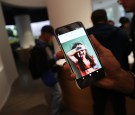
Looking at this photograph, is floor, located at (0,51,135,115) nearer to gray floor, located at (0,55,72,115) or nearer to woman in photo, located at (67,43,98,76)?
gray floor, located at (0,55,72,115)

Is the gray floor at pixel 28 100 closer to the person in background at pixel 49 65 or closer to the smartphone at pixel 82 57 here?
the person in background at pixel 49 65

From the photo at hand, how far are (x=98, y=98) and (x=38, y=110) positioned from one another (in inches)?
75.6

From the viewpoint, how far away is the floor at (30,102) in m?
3.90

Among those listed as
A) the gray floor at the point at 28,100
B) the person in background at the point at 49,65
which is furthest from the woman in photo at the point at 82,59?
the gray floor at the point at 28,100

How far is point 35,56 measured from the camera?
3172mm

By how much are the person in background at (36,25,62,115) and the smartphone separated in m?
2.04

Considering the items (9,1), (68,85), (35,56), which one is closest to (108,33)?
(35,56)

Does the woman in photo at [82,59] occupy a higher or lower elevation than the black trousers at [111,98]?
higher

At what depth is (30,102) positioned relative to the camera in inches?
189

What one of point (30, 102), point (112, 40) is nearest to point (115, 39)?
point (112, 40)

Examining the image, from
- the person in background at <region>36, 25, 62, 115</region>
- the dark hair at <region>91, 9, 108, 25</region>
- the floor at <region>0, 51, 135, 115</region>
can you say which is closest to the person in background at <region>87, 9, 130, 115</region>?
the dark hair at <region>91, 9, 108, 25</region>

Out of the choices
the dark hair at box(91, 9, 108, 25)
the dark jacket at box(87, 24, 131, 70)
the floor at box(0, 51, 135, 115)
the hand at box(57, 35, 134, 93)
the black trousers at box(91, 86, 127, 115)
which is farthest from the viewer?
the floor at box(0, 51, 135, 115)

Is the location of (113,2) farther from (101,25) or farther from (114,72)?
(114,72)

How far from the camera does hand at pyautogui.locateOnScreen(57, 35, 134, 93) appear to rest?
3.39ft
